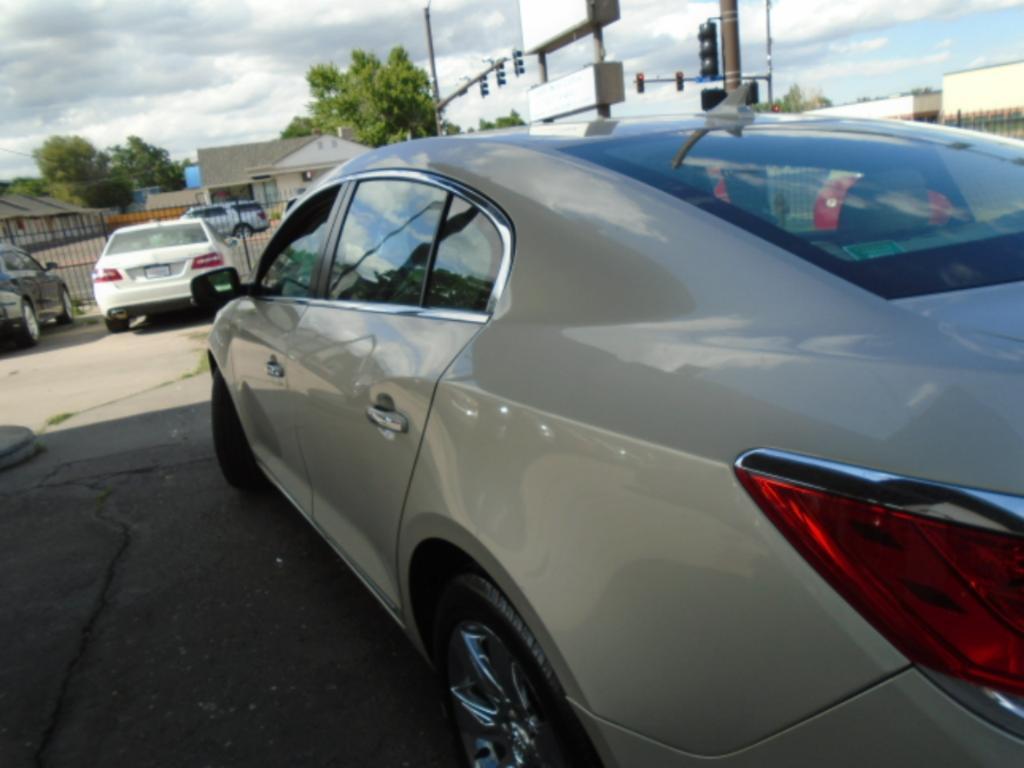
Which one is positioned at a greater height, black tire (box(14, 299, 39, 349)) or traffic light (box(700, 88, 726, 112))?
traffic light (box(700, 88, 726, 112))

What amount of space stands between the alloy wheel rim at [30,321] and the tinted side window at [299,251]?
10.4m

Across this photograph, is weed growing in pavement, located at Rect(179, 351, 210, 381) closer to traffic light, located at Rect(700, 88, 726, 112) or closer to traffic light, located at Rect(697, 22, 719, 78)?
traffic light, located at Rect(700, 88, 726, 112)

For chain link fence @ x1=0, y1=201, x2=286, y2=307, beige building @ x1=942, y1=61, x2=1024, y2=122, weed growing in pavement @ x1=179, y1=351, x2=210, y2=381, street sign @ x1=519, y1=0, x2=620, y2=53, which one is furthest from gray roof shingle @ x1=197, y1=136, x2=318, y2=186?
weed growing in pavement @ x1=179, y1=351, x2=210, y2=381

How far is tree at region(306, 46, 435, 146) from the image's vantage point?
236 ft

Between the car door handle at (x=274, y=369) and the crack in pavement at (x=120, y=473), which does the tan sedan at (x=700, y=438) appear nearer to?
the car door handle at (x=274, y=369)

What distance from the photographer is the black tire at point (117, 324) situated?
12.8m

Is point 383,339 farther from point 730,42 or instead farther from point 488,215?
point 730,42

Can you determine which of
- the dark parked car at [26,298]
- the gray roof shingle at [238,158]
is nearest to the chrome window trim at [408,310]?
the dark parked car at [26,298]

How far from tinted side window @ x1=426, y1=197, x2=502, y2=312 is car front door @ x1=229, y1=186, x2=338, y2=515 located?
939mm

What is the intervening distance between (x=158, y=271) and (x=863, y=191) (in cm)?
1207

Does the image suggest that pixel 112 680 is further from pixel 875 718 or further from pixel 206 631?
pixel 875 718

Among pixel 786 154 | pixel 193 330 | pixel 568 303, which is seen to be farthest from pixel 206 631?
pixel 193 330

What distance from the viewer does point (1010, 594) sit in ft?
3.43

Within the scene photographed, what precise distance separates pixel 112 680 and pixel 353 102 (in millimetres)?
79546
